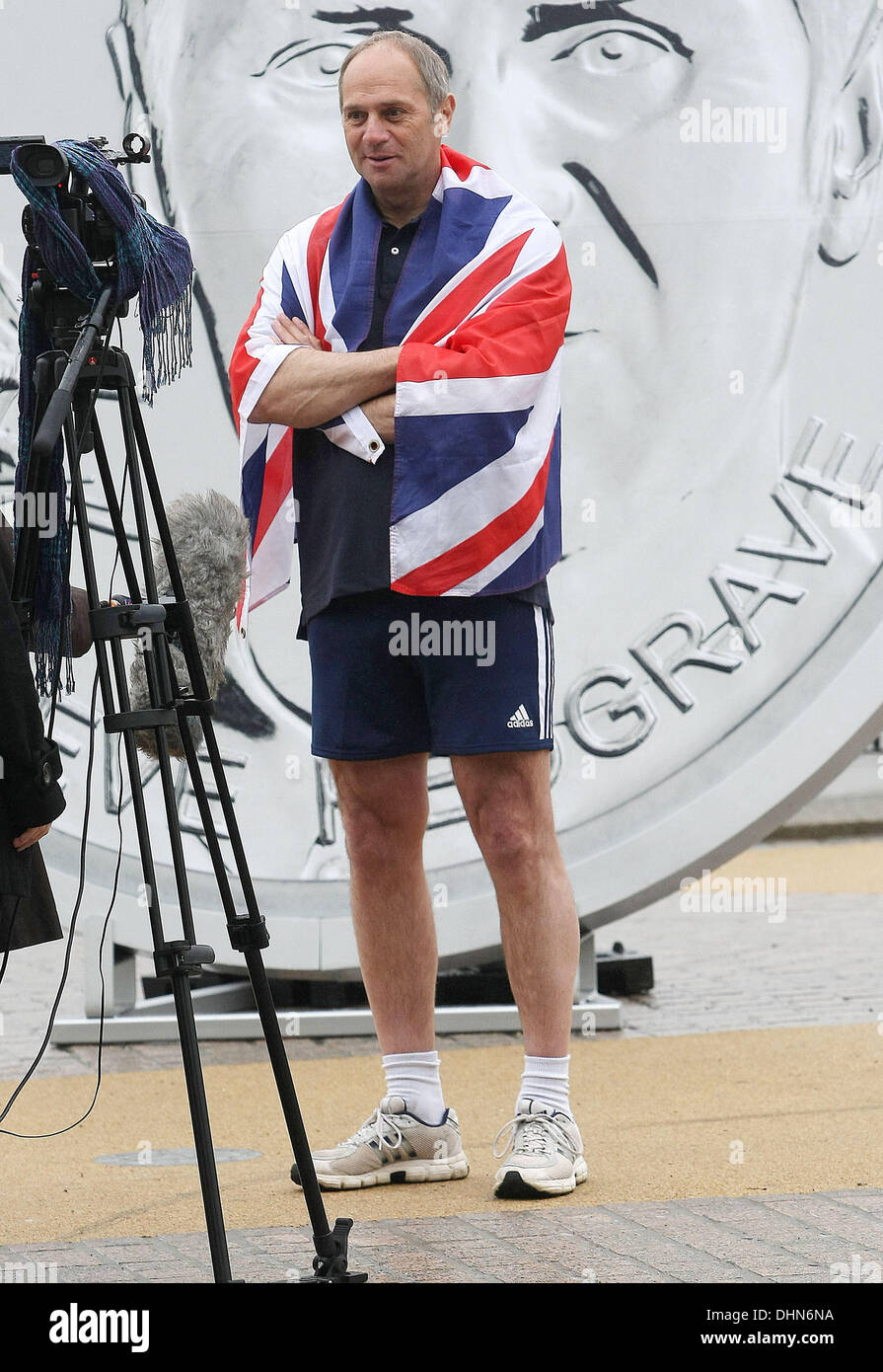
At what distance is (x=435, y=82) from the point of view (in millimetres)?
3434

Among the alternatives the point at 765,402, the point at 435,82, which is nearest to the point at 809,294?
the point at 765,402

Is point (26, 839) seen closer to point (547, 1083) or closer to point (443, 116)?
point (547, 1083)

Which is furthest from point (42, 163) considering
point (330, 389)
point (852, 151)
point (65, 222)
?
point (852, 151)

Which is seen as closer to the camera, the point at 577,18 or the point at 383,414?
the point at 383,414

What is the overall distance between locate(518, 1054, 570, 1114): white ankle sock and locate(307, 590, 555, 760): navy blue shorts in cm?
61

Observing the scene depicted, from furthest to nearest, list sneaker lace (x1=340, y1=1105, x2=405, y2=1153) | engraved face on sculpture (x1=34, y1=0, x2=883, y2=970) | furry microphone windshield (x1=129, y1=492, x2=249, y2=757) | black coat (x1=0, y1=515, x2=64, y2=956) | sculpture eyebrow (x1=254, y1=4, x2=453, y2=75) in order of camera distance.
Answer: sculpture eyebrow (x1=254, y1=4, x2=453, y2=75) < engraved face on sculpture (x1=34, y1=0, x2=883, y2=970) < sneaker lace (x1=340, y1=1105, x2=405, y2=1153) < furry microphone windshield (x1=129, y1=492, x2=249, y2=757) < black coat (x1=0, y1=515, x2=64, y2=956)

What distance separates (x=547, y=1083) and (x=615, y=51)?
300cm

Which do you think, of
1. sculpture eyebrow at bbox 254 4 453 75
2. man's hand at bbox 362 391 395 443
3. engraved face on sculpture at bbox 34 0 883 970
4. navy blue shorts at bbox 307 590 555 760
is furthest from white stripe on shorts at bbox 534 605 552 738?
sculpture eyebrow at bbox 254 4 453 75

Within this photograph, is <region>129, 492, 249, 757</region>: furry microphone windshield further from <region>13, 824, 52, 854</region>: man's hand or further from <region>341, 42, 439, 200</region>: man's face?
<region>341, 42, 439, 200</region>: man's face

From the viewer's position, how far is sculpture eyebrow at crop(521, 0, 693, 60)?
5.06 m

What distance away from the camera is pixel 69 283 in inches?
104

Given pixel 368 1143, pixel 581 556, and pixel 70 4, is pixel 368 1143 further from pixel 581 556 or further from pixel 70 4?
pixel 70 4

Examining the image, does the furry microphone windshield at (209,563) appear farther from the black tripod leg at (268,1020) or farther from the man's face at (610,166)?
the man's face at (610,166)

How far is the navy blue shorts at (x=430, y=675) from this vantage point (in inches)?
134
